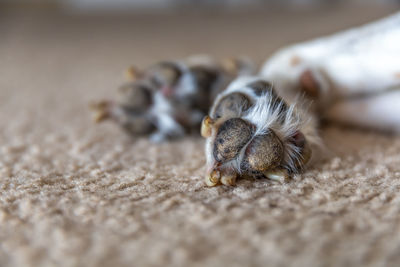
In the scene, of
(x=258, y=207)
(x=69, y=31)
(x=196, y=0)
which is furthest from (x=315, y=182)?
(x=196, y=0)

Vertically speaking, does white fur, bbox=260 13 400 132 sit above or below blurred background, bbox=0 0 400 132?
below

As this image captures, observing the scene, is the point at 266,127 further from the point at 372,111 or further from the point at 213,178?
the point at 372,111

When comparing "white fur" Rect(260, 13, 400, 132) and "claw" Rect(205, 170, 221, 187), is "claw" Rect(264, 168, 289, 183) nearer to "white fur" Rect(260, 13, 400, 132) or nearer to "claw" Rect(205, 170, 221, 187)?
"claw" Rect(205, 170, 221, 187)

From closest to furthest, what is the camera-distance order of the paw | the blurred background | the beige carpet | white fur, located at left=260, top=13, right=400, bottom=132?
the beige carpet, the paw, white fur, located at left=260, top=13, right=400, bottom=132, the blurred background

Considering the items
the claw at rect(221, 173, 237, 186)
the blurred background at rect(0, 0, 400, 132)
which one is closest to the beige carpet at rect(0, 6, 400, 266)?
the claw at rect(221, 173, 237, 186)

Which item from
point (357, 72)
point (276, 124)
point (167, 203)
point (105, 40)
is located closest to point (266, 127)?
point (276, 124)

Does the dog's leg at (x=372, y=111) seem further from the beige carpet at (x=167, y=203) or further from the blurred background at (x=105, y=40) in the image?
the blurred background at (x=105, y=40)

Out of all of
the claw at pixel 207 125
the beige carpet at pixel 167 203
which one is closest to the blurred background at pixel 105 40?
the beige carpet at pixel 167 203

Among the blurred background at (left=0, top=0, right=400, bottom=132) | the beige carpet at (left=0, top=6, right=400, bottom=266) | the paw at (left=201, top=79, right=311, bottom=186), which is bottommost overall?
the beige carpet at (left=0, top=6, right=400, bottom=266)
